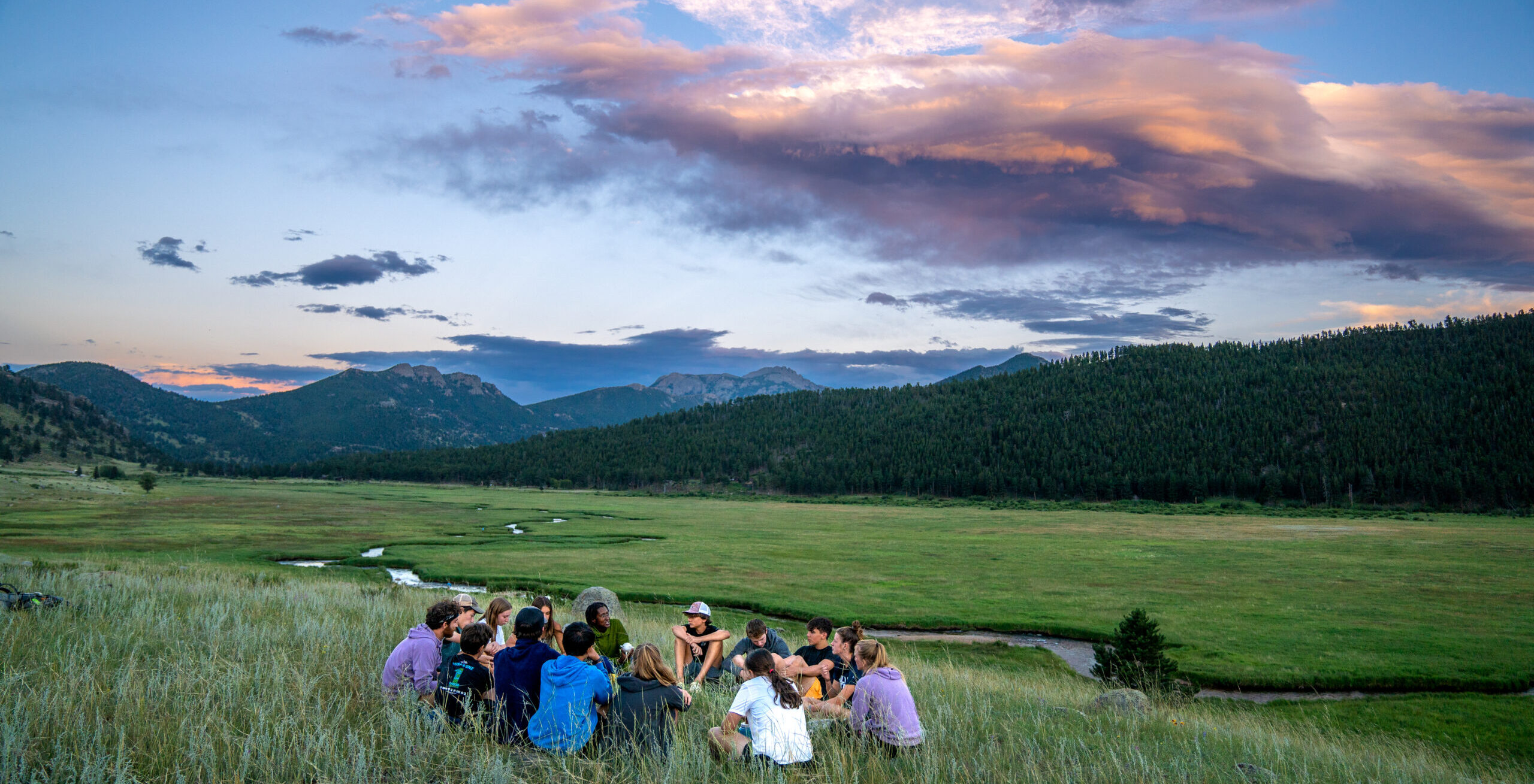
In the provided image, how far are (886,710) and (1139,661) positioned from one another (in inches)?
468

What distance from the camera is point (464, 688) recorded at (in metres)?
8.45

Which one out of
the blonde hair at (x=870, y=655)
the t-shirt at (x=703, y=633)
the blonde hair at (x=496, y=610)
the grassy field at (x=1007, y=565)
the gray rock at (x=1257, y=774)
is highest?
the blonde hair at (x=870, y=655)

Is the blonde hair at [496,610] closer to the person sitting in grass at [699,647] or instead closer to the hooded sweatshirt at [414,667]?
the hooded sweatshirt at [414,667]

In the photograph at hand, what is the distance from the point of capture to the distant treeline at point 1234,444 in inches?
4956

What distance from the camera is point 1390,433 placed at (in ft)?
461

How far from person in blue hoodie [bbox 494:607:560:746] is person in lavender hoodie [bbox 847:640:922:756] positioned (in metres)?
3.53

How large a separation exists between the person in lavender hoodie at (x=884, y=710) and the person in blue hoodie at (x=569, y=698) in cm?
292

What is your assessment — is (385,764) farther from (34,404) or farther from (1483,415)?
(34,404)

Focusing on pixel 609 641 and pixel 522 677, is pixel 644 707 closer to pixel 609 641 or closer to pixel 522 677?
pixel 522 677

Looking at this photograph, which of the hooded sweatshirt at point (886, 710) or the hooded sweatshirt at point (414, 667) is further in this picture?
the hooded sweatshirt at point (414, 667)

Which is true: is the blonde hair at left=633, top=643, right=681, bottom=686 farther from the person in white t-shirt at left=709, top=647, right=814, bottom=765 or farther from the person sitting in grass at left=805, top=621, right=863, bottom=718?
the person sitting in grass at left=805, top=621, right=863, bottom=718

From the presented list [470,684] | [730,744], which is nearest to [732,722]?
[730,744]

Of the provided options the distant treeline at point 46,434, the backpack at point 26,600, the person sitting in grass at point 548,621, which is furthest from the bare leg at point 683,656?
the distant treeline at point 46,434

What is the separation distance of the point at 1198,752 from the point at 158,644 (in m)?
15.4
